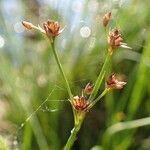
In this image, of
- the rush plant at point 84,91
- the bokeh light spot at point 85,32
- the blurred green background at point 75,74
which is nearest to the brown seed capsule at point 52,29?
the rush plant at point 84,91

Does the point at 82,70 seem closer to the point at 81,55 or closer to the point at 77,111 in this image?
the point at 81,55

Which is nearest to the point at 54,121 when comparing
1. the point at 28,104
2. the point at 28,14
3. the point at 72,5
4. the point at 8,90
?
the point at 28,104

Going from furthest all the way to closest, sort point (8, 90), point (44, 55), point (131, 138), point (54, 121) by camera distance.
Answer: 1. point (44, 55)
2. point (8, 90)
3. point (54, 121)
4. point (131, 138)

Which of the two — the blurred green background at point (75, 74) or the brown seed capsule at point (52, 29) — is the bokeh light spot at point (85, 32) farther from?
the brown seed capsule at point (52, 29)

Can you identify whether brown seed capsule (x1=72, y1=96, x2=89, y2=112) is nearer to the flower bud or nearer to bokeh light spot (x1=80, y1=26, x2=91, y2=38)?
the flower bud

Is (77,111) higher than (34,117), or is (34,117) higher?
(77,111)

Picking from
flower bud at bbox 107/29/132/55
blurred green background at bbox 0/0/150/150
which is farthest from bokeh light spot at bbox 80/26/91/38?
flower bud at bbox 107/29/132/55

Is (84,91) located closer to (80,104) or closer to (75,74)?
(80,104)
